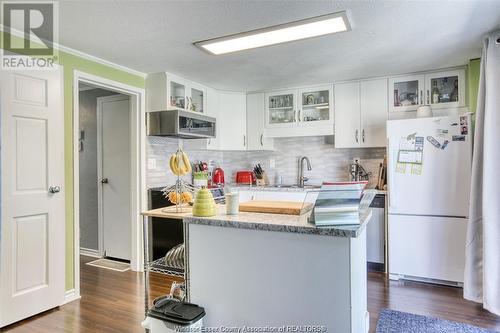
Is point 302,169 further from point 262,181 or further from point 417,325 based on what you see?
point 417,325

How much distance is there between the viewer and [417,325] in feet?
7.57

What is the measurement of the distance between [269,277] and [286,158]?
299cm

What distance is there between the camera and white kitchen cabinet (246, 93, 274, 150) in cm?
444

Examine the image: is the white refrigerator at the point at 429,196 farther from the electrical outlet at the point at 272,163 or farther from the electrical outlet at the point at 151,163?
the electrical outlet at the point at 151,163

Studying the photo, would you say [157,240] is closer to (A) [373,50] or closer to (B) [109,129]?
(B) [109,129]

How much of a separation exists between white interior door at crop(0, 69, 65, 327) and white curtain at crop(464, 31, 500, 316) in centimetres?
343

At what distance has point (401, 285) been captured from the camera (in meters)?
3.11

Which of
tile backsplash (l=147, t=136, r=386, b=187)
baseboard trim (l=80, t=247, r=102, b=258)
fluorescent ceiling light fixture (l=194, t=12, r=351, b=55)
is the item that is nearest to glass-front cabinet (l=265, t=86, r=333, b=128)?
tile backsplash (l=147, t=136, r=386, b=187)

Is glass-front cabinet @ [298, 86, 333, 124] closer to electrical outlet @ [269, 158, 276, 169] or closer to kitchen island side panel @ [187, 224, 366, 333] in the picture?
electrical outlet @ [269, 158, 276, 169]

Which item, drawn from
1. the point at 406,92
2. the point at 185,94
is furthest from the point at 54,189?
the point at 406,92

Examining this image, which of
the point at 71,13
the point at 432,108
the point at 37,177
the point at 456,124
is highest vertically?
the point at 71,13

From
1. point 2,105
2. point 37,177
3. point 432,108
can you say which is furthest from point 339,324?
point 432,108

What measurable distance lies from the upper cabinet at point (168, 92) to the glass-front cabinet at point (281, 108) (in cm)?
109

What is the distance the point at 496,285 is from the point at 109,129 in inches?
167
